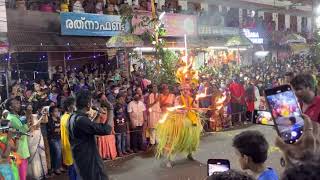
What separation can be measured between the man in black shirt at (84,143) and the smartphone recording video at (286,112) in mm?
2364

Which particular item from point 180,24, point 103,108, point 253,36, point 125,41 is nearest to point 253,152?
point 103,108

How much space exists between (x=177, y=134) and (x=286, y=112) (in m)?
5.36

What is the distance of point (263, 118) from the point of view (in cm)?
378

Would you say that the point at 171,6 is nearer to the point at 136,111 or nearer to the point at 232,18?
the point at 232,18

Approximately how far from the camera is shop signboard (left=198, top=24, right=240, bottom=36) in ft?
65.7

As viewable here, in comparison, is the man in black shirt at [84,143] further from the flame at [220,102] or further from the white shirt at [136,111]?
the flame at [220,102]

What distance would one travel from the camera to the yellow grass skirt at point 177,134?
8797mm

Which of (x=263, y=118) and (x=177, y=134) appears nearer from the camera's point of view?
(x=263, y=118)

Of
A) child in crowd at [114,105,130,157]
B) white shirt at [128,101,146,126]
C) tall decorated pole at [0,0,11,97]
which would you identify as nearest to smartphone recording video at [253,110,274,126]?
child in crowd at [114,105,130,157]

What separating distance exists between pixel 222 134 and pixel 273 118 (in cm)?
908

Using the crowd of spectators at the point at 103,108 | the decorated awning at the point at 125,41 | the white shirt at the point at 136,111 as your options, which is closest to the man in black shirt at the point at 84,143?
the crowd of spectators at the point at 103,108

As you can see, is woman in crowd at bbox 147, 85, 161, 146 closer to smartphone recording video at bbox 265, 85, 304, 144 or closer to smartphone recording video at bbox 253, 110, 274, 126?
smartphone recording video at bbox 253, 110, 274, 126

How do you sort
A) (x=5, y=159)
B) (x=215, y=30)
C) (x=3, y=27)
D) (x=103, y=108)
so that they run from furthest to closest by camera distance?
(x=215, y=30), (x=3, y=27), (x=103, y=108), (x=5, y=159)

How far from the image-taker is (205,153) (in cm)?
1002
